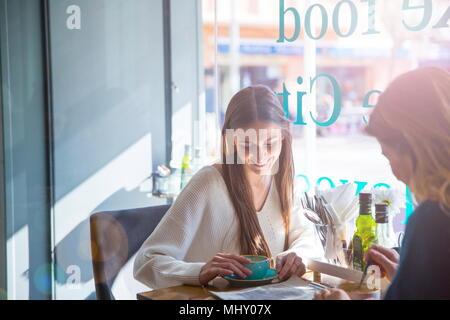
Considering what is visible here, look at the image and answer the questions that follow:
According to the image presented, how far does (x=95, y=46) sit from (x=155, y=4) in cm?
39

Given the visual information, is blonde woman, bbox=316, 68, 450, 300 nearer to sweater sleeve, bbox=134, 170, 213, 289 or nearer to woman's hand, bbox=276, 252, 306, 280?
woman's hand, bbox=276, 252, 306, 280

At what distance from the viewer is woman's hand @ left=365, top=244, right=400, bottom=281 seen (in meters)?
1.34

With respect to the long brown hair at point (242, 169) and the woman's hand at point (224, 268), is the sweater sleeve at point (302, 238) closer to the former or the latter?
the long brown hair at point (242, 169)

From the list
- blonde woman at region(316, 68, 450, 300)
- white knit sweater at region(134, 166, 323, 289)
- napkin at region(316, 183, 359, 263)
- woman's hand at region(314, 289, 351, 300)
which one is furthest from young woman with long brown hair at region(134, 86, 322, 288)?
blonde woman at region(316, 68, 450, 300)

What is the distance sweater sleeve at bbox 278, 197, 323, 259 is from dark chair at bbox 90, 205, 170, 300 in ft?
1.47

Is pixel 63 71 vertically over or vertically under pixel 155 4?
under

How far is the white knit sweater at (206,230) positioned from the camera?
5.24ft

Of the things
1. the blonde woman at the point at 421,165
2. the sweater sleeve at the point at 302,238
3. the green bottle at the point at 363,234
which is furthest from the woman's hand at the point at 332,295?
the sweater sleeve at the point at 302,238

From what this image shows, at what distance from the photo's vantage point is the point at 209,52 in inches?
122

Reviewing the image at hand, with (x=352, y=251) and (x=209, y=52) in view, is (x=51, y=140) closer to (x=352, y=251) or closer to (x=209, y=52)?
(x=209, y=52)

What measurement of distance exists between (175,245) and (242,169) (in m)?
0.33

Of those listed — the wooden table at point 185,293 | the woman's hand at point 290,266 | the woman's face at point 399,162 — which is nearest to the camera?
the woman's face at point 399,162
